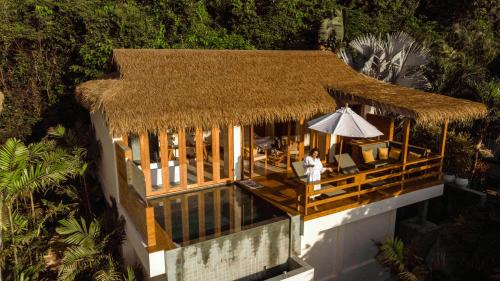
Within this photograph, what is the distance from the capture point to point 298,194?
29.0ft

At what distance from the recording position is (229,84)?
34.9ft

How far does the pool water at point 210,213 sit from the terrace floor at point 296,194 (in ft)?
1.04

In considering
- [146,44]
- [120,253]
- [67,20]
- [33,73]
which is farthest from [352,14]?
[120,253]

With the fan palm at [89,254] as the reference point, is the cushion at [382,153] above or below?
above

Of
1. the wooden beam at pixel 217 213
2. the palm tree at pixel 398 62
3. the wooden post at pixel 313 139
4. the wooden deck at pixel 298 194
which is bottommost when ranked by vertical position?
the wooden beam at pixel 217 213

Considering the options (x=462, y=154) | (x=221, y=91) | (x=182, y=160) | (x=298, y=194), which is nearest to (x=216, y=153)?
(x=182, y=160)

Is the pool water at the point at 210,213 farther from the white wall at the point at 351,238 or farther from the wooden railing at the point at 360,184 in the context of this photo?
the white wall at the point at 351,238

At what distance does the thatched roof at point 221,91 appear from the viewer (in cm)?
886

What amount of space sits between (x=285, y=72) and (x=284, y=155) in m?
2.66

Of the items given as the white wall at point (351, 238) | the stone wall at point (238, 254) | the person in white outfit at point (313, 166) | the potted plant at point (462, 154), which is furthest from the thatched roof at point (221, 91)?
the potted plant at point (462, 154)

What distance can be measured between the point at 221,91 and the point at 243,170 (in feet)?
7.83

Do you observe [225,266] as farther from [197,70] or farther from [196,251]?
[197,70]

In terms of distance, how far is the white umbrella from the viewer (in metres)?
9.09

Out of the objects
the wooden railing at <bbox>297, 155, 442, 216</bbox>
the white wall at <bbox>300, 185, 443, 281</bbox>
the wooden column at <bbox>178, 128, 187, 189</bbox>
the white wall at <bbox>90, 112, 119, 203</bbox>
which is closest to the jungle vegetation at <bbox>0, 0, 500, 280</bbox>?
the white wall at <bbox>90, 112, 119, 203</bbox>
